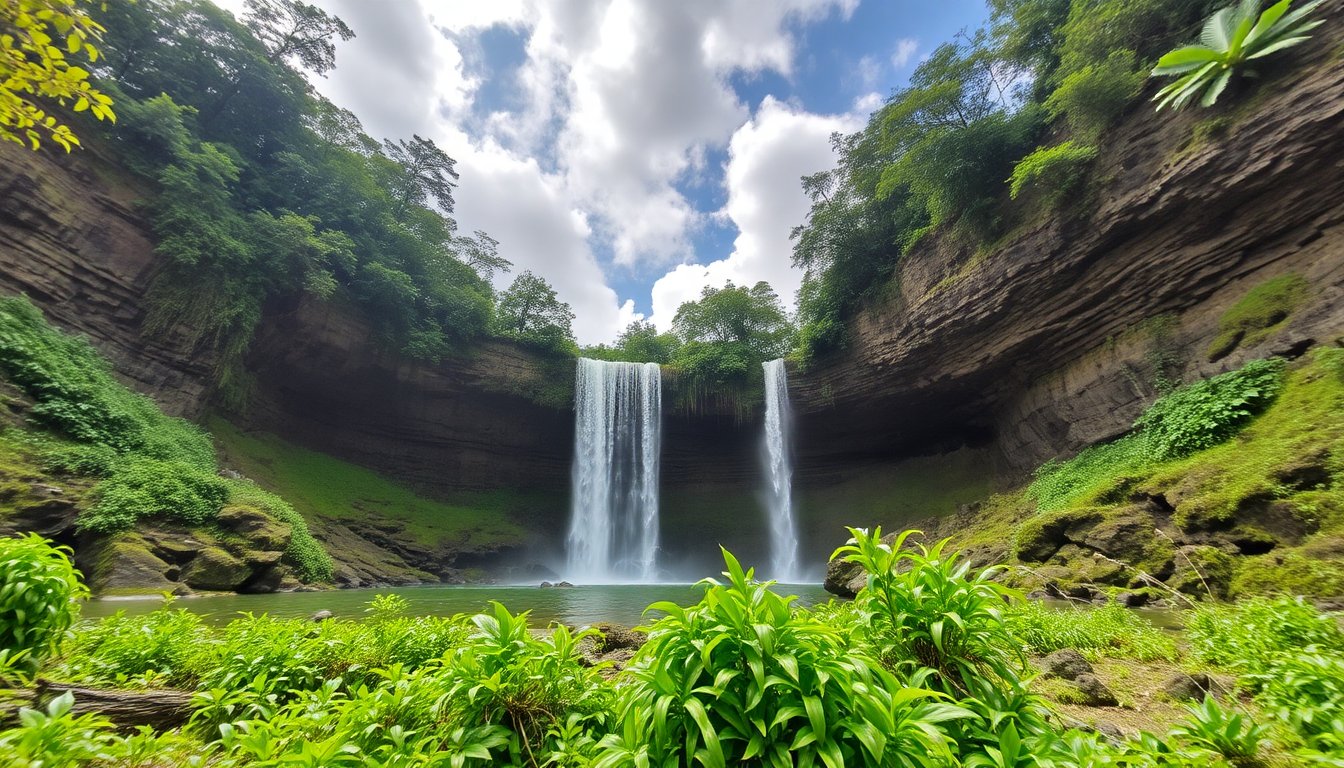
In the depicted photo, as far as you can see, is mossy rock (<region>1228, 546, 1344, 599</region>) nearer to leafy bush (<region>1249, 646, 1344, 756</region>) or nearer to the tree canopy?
leafy bush (<region>1249, 646, 1344, 756</region>)

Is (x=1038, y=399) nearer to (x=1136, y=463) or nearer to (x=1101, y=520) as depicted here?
(x=1136, y=463)

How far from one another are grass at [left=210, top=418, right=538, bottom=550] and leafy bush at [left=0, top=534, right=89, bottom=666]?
18.8 meters

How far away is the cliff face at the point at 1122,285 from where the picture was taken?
420 inches

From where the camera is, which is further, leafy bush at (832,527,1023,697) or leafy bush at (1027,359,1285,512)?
leafy bush at (1027,359,1285,512)

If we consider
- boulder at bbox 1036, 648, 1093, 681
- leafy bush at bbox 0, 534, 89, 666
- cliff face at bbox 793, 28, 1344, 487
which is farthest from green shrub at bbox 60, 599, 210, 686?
cliff face at bbox 793, 28, 1344, 487

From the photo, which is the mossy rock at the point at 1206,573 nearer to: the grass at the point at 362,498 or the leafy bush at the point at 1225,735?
the leafy bush at the point at 1225,735

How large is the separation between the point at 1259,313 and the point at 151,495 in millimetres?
25078

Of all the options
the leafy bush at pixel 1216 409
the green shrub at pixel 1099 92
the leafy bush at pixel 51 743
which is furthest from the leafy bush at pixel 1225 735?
the green shrub at pixel 1099 92

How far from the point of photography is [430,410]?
79.7 ft

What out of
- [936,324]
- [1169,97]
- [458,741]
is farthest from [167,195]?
[1169,97]

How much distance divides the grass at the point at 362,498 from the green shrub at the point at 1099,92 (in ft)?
89.5

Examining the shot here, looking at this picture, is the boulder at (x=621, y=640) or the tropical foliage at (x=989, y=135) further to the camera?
the tropical foliage at (x=989, y=135)

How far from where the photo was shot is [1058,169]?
14.0 m

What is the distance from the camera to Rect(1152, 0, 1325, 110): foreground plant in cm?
1017
